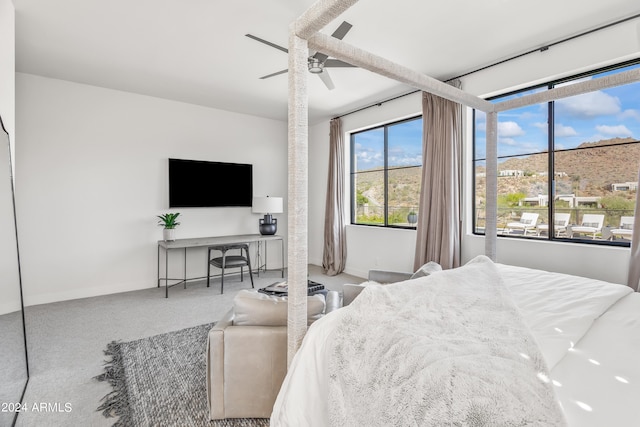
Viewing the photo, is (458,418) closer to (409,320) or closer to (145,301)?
(409,320)

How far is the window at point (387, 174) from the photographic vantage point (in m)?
4.51

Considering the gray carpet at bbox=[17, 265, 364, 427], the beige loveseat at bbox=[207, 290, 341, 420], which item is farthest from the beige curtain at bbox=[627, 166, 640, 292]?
the gray carpet at bbox=[17, 265, 364, 427]

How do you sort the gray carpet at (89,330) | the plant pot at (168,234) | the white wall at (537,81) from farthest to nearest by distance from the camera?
the plant pot at (168,234)
the white wall at (537,81)
the gray carpet at (89,330)

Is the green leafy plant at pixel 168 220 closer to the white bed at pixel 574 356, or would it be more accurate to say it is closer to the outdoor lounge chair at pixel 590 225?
the white bed at pixel 574 356

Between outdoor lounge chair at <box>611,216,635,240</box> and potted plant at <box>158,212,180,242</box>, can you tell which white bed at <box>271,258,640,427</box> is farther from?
potted plant at <box>158,212,180,242</box>

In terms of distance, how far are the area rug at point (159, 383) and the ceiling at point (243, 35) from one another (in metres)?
2.71

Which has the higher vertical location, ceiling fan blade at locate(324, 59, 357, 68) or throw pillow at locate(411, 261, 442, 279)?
ceiling fan blade at locate(324, 59, 357, 68)

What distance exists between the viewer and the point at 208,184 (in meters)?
4.96

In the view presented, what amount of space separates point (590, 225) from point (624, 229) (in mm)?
232

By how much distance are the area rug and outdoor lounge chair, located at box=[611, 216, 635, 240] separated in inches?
127

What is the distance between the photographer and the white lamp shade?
16.4 feet

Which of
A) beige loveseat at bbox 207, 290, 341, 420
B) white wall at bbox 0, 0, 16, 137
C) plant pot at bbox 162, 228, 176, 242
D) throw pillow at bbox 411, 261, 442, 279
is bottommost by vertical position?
beige loveseat at bbox 207, 290, 341, 420

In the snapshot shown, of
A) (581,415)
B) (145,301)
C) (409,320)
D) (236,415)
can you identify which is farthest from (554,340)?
(145,301)

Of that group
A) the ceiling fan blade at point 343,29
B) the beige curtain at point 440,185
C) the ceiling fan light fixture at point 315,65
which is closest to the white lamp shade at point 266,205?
the beige curtain at point 440,185
